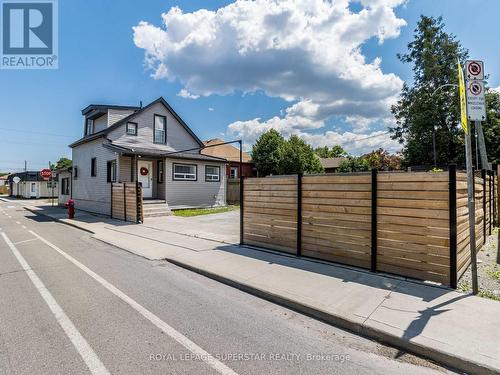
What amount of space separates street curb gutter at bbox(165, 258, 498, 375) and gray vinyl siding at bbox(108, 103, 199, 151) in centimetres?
1560

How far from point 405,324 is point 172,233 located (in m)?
8.32

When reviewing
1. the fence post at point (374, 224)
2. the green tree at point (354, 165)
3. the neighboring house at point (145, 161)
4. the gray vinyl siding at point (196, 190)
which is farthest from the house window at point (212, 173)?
the green tree at point (354, 165)

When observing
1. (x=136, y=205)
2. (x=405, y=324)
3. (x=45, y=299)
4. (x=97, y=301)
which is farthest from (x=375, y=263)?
(x=136, y=205)

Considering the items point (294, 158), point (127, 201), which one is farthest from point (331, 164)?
point (127, 201)

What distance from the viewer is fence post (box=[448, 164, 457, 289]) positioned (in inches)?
186

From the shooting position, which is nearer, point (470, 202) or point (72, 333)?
point (72, 333)

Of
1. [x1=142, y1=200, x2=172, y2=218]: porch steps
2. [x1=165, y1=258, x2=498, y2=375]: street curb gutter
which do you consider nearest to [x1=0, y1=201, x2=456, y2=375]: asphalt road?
[x1=165, y1=258, x2=498, y2=375]: street curb gutter

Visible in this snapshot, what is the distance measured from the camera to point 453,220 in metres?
4.73

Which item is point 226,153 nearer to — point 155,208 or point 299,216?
point 155,208

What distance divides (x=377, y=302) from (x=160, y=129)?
18.7 meters

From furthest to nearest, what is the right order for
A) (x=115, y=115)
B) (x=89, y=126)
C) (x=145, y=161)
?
(x=89, y=126) < (x=115, y=115) < (x=145, y=161)

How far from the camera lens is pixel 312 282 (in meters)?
5.18

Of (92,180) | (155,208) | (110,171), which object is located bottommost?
(155,208)

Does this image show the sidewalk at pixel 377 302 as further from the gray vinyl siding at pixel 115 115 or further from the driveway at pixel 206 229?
the gray vinyl siding at pixel 115 115
